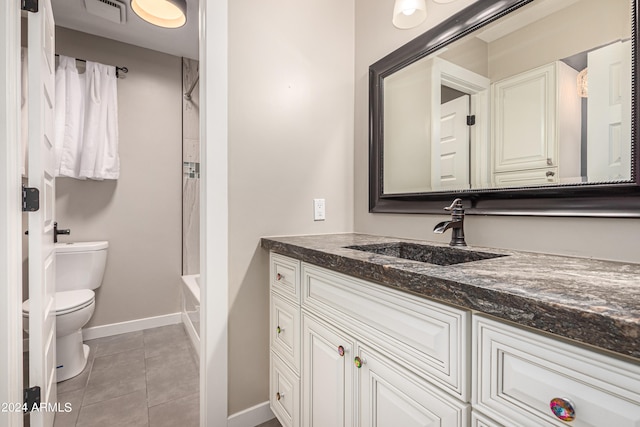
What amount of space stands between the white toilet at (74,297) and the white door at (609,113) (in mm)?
2568

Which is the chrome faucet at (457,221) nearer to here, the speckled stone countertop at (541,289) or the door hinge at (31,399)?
the speckled stone countertop at (541,289)

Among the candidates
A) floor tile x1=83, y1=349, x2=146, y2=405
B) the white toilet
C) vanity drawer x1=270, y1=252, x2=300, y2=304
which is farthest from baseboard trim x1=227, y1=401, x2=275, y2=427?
the white toilet

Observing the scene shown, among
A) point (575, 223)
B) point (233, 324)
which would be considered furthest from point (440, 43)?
point (233, 324)

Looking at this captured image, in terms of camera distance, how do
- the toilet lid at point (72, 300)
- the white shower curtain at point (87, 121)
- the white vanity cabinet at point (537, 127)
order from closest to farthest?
the white vanity cabinet at point (537, 127)
the toilet lid at point (72, 300)
the white shower curtain at point (87, 121)

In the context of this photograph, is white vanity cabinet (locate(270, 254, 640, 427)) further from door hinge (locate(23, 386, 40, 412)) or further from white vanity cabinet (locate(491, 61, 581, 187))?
door hinge (locate(23, 386, 40, 412))

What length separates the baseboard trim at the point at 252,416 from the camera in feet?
4.83

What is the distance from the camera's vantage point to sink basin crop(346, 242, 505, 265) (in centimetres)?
112

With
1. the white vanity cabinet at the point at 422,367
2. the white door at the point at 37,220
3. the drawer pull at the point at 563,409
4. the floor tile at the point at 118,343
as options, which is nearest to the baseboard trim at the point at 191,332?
the floor tile at the point at 118,343

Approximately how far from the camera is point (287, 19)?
1.62 meters

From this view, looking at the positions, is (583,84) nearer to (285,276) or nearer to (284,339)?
(285,276)

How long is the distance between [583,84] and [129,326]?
327cm

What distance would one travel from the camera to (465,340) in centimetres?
63

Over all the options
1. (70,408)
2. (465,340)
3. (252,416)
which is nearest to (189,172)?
(70,408)

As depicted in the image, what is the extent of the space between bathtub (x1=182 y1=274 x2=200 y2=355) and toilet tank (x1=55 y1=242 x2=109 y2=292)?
0.65 m
